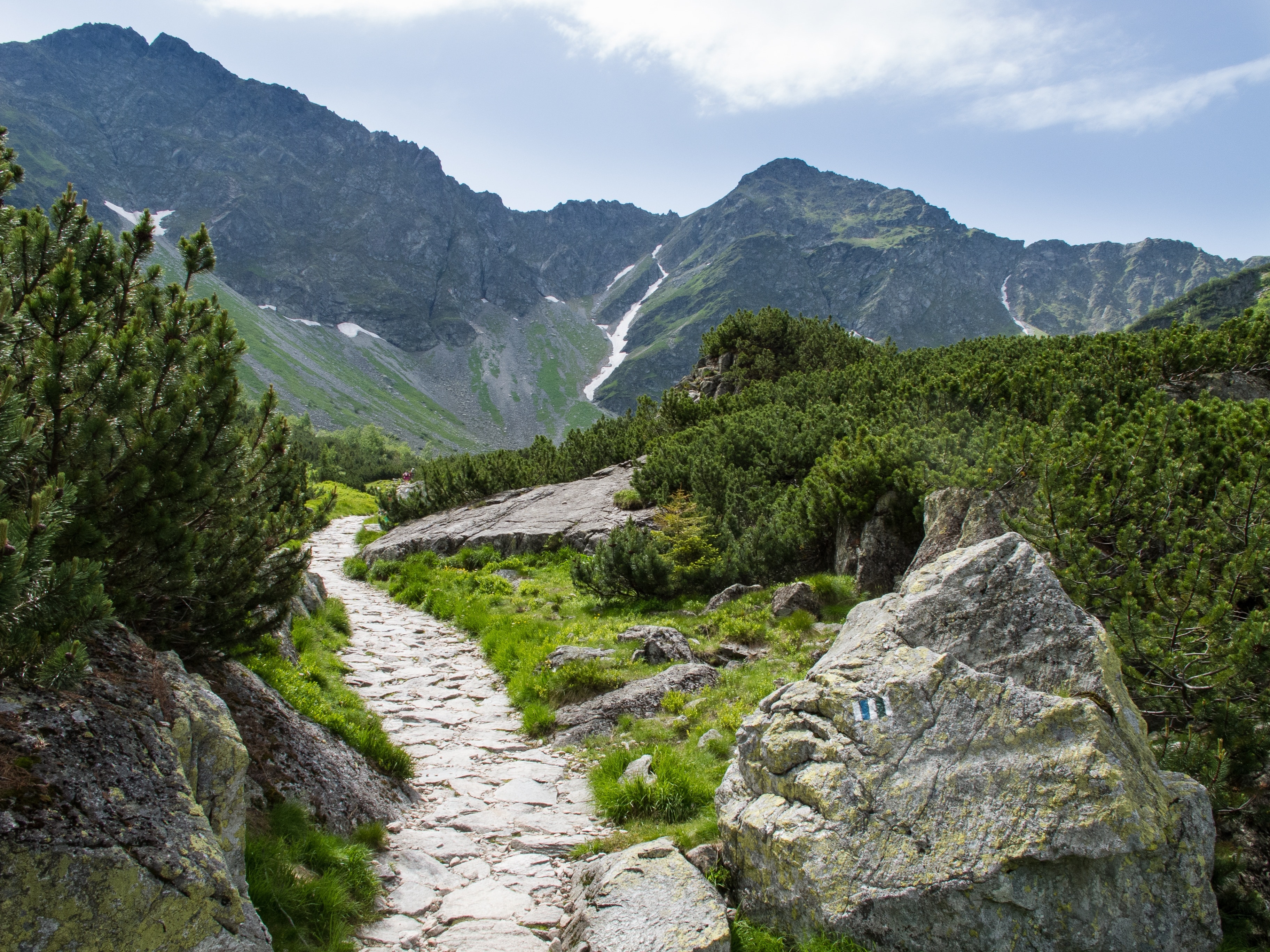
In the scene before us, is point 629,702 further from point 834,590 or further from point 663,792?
point 834,590

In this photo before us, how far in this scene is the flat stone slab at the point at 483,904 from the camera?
474cm

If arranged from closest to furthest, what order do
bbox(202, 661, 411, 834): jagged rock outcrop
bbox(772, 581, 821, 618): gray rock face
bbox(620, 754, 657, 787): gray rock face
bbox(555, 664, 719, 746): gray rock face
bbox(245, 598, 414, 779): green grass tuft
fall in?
bbox(202, 661, 411, 834): jagged rock outcrop < bbox(620, 754, 657, 787): gray rock face < bbox(245, 598, 414, 779): green grass tuft < bbox(555, 664, 719, 746): gray rock face < bbox(772, 581, 821, 618): gray rock face

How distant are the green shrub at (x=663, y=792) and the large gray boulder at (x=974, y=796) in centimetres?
97

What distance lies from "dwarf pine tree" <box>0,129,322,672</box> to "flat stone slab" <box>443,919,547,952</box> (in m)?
3.06

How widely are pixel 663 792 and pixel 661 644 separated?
12.5ft

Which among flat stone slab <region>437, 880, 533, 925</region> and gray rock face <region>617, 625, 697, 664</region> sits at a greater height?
gray rock face <region>617, 625, 697, 664</region>

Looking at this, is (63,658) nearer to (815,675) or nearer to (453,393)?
(815,675)

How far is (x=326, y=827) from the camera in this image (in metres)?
5.23

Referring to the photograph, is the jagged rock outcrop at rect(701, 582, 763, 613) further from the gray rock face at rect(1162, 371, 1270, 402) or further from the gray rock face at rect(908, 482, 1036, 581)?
the gray rock face at rect(1162, 371, 1270, 402)

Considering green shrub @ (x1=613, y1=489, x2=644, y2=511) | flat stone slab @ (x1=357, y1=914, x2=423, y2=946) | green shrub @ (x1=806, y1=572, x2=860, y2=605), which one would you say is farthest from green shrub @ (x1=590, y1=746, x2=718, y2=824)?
green shrub @ (x1=613, y1=489, x2=644, y2=511)

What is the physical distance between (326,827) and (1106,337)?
16693mm

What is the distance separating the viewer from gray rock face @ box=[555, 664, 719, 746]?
317 inches

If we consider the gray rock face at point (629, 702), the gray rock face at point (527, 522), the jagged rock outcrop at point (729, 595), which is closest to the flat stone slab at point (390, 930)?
the gray rock face at point (629, 702)

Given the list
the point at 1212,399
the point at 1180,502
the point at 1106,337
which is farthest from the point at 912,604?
the point at 1106,337
